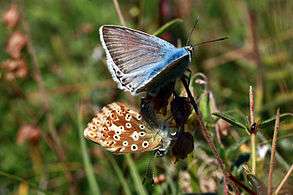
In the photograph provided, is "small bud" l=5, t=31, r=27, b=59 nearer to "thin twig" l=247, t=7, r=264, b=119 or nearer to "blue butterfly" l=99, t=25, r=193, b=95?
"thin twig" l=247, t=7, r=264, b=119

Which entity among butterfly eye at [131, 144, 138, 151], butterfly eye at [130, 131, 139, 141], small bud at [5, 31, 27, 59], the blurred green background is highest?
butterfly eye at [130, 131, 139, 141]

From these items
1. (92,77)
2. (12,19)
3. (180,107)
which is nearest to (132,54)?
(180,107)

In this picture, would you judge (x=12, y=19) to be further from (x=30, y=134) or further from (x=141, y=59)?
(x=141, y=59)

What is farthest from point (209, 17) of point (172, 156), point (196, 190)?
point (172, 156)

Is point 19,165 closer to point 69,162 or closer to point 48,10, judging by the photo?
point 69,162

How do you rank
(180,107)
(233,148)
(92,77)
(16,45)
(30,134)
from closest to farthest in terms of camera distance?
1. (180,107)
2. (233,148)
3. (30,134)
4. (16,45)
5. (92,77)

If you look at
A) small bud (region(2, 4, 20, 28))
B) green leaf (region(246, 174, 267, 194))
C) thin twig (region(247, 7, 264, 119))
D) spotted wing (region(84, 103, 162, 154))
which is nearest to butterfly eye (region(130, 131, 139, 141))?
spotted wing (region(84, 103, 162, 154))
